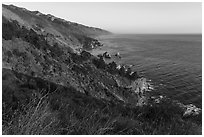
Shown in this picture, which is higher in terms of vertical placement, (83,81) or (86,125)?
(86,125)

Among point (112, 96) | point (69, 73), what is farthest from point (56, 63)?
point (112, 96)

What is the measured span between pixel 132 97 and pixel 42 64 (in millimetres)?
13413

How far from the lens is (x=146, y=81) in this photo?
135 ft

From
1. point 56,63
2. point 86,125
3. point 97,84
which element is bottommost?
point 97,84

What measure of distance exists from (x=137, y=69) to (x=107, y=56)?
18298mm

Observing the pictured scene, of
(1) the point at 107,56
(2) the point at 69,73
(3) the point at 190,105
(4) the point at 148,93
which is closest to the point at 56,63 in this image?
(2) the point at 69,73

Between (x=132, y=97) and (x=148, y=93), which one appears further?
(x=148, y=93)

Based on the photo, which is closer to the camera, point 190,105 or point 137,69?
point 190,105

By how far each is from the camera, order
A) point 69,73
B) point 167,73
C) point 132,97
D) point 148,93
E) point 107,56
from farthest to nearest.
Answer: point 107,56 → point 167,73 → point 148,93 → point 132,97 → point 69,73

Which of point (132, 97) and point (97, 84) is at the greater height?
point (97, 84)

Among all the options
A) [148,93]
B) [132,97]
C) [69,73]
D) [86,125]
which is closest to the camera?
[86,125]

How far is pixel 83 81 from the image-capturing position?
28.5m

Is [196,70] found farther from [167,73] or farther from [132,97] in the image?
[132,97]

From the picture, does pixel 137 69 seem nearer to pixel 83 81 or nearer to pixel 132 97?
pixel 132 97
